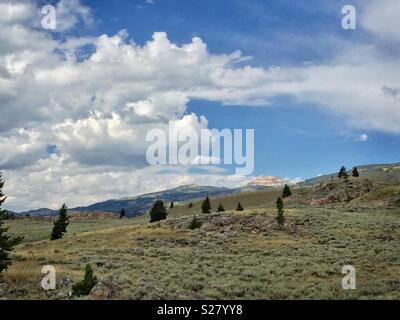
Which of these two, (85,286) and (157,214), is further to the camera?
(157,214)

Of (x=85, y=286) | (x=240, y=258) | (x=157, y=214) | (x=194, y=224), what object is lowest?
Result: (x=240, y=258)

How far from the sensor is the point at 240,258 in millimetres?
39750

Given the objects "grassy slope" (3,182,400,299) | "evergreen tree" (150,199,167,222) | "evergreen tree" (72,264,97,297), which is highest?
"evergreen tree" (150,199,167,222)

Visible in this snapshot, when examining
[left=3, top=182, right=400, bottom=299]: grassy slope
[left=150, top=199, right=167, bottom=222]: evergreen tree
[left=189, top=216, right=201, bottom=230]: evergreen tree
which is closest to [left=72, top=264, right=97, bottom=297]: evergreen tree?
[left=3, top=182, right=400, bottom=299]: grassy slope

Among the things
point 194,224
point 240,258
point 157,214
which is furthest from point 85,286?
point 157,214

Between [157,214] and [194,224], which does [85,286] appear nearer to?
[194,224]

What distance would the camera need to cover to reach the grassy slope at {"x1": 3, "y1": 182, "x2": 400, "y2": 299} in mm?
24906

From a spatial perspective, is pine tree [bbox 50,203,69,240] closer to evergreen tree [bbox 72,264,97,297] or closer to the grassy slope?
the grassy slope

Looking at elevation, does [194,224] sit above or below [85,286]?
above

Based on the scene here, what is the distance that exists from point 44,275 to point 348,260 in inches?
914

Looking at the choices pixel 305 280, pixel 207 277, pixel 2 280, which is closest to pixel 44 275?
pixel 2 280

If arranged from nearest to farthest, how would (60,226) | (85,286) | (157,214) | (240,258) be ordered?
(85,286), (240,258), (60,226), (157,214)

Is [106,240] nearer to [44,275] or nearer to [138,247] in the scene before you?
[138,247]

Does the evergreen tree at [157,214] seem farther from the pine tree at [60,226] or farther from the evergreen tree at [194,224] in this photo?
the pine tree at [60,226]
